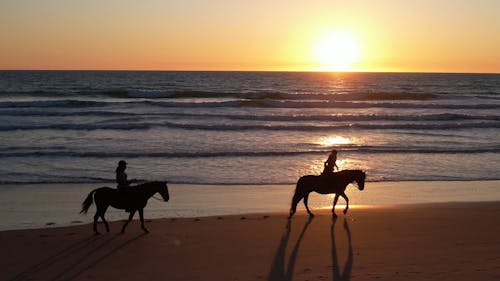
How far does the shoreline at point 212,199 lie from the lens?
12.0 metres

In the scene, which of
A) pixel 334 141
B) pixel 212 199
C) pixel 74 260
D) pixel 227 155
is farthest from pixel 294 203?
pixel 334 141

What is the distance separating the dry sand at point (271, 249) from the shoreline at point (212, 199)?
39.6 inches

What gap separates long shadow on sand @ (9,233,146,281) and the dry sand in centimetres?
1

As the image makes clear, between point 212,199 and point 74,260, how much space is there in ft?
17.5

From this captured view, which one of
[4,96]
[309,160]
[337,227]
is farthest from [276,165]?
[4,96]

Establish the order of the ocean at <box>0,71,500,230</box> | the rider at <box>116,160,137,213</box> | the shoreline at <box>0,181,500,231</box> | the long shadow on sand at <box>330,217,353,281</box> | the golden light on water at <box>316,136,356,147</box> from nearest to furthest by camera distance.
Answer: the long shadow on sand at <box>330,217,353,281</box> < the rider at <box>116,160,137,213</box> < the shoreline at <box>0,181,500,231</box> < the ocean at <box>0,71,500,230</box> < the golden light on water at <box>316,136,356,147</box>

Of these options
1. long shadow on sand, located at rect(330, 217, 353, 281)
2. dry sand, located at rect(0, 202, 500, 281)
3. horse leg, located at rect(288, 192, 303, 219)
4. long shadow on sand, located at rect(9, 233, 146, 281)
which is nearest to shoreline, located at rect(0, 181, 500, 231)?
horse leg, located at rect(288, 192, 303, 219)

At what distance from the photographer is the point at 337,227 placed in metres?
10.8

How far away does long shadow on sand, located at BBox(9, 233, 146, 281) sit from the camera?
26.6ft

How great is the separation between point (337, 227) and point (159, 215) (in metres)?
3.66

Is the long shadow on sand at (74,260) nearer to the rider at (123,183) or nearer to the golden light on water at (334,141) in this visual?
the rider at (123,183)

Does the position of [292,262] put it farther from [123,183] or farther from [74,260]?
[123,183]

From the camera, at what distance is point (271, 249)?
9.38 metres

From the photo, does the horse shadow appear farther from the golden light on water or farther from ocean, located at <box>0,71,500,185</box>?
the golden light on water
